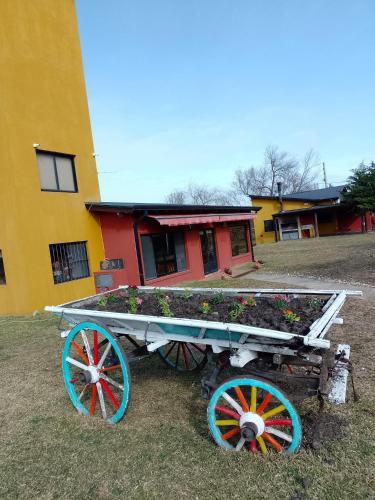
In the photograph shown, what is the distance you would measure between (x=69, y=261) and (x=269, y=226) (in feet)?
89.3

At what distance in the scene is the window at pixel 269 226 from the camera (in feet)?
116

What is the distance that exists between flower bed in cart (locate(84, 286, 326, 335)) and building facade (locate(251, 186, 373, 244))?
3085 cm

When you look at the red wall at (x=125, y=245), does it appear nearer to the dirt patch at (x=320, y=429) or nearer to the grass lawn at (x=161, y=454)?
the grass lawn at (x=161, y=454)

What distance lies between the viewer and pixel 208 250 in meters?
15.7

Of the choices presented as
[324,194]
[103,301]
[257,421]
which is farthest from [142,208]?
[324,194]

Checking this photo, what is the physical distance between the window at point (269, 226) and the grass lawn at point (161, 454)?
31.4 metres

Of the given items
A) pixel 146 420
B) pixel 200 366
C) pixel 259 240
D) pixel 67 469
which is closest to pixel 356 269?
pixel 200 366

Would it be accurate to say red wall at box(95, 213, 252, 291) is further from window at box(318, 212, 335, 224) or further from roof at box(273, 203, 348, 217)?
window at box(318, 212, 335, 224)

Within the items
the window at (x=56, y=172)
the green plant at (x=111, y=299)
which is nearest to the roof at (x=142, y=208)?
the window at (x=56, y=172)

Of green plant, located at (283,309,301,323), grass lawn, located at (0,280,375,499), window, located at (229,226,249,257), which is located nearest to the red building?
window, located at (229,226,249,257)

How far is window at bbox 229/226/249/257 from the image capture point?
1767 centimetres

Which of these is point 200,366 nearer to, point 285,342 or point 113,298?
point 113,298

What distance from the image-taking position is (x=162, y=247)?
13.0m

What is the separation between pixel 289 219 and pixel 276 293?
108 feet
